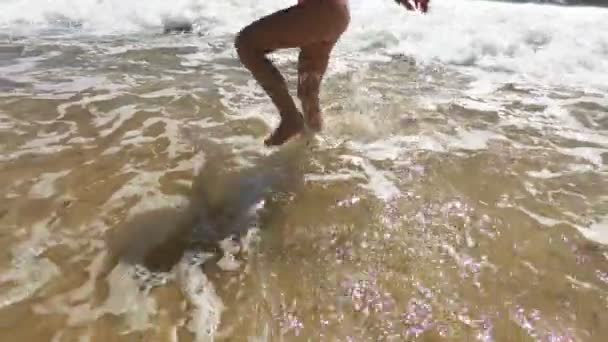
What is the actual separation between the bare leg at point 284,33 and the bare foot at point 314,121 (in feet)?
1.35

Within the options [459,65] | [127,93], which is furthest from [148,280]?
[459,65]

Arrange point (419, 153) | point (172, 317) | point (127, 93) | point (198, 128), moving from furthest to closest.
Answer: point (127, 93) < point (198, 128) < point (419, 153) < point (172, 317)

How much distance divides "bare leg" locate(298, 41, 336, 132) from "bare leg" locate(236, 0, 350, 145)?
260mm

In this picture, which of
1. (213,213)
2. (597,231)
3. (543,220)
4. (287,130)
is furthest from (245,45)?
(597,231)

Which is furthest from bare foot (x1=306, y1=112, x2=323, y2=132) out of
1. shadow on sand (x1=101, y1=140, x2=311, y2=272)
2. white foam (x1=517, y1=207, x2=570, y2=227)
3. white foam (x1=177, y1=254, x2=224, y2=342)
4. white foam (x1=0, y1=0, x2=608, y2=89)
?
white foam (x1=0, y1=0, x2=608, y2=89)

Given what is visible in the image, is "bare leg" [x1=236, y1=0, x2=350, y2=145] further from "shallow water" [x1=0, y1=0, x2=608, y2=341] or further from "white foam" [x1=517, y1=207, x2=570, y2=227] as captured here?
"white foam" [x1=517, y1=207, x2=570, y2=227]

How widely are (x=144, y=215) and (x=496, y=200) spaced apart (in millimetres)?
1881

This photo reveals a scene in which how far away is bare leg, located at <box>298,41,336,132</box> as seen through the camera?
3.77 metres

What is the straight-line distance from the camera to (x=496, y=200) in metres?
3.05

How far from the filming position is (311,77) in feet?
Result: 12.7

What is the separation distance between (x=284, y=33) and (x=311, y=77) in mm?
695

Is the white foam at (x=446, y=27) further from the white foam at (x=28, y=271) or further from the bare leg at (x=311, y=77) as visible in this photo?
the white foam at (x=28, y=271)

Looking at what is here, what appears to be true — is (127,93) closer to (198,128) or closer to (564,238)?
(198,128)

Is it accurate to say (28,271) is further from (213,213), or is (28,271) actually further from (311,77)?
(311,77)
